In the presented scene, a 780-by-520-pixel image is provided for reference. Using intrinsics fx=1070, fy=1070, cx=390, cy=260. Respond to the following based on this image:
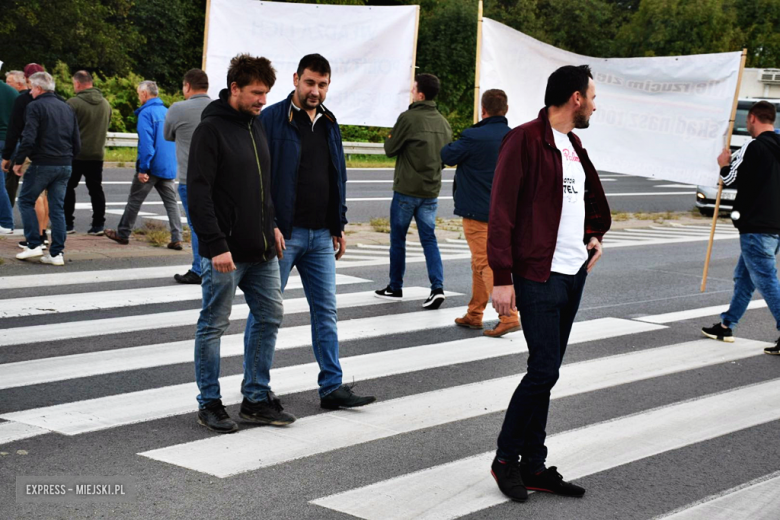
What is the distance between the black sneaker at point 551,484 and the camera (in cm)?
515

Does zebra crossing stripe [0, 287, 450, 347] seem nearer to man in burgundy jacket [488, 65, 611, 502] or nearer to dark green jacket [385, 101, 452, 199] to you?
dark green jacket [385, 101, 452, 199]

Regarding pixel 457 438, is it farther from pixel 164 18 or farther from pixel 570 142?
pixel 164 18

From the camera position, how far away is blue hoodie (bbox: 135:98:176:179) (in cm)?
1218

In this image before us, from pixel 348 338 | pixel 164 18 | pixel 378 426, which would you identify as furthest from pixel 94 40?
pixel 378 426

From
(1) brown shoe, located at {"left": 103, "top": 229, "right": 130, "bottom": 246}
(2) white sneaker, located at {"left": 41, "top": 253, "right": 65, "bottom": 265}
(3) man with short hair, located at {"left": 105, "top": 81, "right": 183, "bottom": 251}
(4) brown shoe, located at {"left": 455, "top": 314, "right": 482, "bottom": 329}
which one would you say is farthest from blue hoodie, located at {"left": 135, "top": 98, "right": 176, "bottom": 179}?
(4) brown shoe, located at {"left": 455, "top": 314, "right": 482, "bottom": 329}

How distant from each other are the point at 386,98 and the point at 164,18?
3528 cm

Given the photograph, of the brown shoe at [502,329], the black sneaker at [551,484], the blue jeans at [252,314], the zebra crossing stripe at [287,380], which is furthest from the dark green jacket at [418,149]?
the black sneaker at [551,484]

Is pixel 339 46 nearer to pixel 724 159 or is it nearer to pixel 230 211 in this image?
pixel 724 159

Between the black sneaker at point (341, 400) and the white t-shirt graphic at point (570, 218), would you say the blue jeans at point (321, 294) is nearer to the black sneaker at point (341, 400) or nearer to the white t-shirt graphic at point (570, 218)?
the black sneaker at point (341, 400)

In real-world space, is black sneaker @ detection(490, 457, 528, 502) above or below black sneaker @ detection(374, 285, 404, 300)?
above

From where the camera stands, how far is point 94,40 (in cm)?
3838

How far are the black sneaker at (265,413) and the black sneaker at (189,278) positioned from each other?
4.62 meters

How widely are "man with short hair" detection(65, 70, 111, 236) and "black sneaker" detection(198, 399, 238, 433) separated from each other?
7.87 m

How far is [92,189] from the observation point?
1349cm
